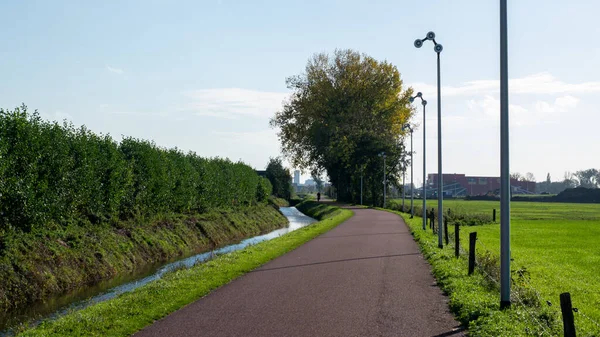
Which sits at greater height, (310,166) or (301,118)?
(301,118)

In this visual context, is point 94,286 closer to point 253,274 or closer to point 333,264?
point 253,274

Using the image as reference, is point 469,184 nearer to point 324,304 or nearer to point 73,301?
point 73,301

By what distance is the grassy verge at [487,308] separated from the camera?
9.08m

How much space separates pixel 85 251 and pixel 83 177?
9.42ft

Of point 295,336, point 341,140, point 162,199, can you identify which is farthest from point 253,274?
point 341,140

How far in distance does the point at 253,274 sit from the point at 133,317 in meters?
5.52

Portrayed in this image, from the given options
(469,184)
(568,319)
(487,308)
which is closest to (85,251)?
(487,308)

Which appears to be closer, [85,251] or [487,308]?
[487,308]

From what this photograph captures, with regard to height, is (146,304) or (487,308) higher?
(487,308)

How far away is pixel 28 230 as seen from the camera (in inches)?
664

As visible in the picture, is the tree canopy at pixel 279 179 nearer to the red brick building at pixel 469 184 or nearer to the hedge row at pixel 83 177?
the hedge row at pixel 83 177

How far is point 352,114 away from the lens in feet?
210

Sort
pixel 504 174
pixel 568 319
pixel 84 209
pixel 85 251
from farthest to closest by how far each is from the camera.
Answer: pixel 84 209 < pixel 85 251 < pixel 504 174 < pixel 568 319

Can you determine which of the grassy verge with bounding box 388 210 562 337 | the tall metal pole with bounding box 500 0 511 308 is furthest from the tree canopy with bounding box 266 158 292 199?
the tall metal pole with bounding box 500 0 511 308
